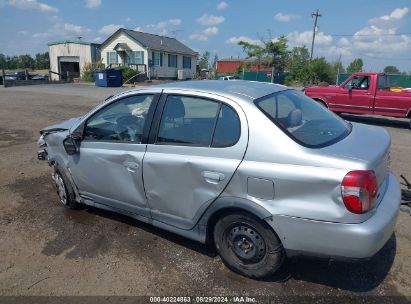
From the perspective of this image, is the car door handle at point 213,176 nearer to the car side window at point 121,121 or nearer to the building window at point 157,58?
the car side window at point 121,121

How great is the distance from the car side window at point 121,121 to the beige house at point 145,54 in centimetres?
3473

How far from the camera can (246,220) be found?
293 cm

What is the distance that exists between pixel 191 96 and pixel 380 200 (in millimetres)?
1830

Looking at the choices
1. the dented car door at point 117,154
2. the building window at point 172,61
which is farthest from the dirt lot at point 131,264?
the building window at point 172,61

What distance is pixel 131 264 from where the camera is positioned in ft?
11.1

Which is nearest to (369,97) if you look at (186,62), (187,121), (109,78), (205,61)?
(187,121)

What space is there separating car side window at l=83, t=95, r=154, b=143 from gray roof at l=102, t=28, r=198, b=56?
35.2 m

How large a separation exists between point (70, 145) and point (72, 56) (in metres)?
44.8

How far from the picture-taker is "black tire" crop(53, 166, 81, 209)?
4371 mm

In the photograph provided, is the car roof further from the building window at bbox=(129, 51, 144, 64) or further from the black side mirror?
the building window at bbox=(129, 51, 144, 64)

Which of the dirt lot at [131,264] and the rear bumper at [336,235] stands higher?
the rear bumper at [336,235]

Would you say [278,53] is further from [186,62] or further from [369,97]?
[369,97]

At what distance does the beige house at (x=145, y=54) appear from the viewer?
37.7 meters

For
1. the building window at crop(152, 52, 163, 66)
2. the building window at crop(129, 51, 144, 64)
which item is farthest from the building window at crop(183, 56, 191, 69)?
the building window at crop(129, 51, 144, 64)
